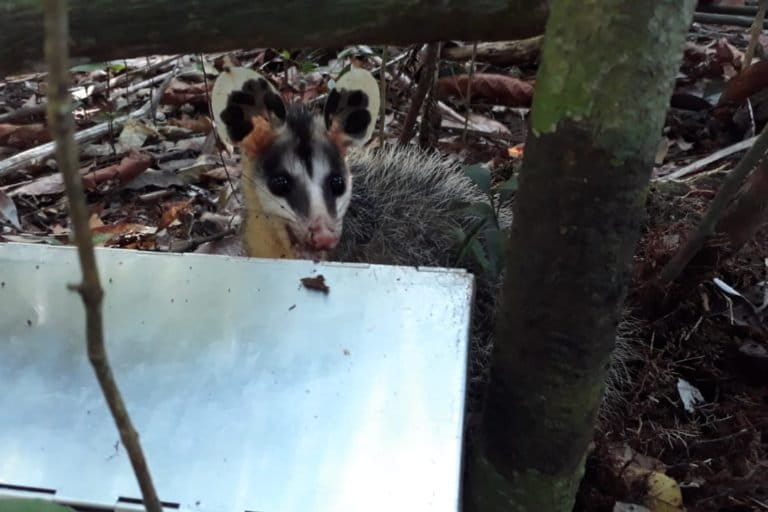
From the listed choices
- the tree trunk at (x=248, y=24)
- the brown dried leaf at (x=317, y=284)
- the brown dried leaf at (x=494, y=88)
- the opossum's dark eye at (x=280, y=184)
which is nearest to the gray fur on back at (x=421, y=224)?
the opossum's dark eye at (x=280, y=184)

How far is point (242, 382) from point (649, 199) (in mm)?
1722

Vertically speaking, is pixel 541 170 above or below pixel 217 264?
above

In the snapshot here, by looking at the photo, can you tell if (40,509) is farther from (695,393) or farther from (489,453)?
(695,393)

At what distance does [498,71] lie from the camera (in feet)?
12.3

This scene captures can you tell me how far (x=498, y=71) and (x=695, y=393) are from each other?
2.23 m

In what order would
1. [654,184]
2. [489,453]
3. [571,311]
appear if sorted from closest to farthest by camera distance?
[571,311] < [489,453] < [654,184]

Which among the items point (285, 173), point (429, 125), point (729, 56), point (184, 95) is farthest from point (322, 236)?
point (729, 56)

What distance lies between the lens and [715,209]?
5.71ft

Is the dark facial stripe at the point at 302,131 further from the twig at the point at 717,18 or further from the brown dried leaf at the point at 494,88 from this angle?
the brown dried leaf at the point at 494,88

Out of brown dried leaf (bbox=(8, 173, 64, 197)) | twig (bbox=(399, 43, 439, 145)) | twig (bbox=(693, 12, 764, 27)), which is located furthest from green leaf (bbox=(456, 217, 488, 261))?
brown dried leaf (bbox=(8, 173, 64, 197))

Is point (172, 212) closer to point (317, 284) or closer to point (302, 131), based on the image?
point (302, 131)

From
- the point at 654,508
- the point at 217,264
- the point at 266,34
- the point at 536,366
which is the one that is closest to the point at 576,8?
the point at 536,366

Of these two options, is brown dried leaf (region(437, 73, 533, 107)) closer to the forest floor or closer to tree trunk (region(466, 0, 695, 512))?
the forest floor

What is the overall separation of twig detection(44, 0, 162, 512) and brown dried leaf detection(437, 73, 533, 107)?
9.44ft
